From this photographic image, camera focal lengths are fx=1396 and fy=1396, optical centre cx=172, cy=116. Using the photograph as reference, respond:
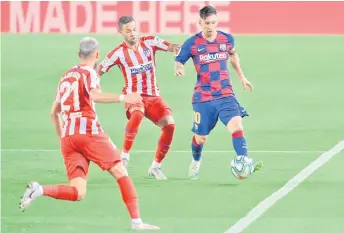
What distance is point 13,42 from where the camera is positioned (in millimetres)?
30875

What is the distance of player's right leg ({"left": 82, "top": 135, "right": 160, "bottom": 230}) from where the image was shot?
1391 cm

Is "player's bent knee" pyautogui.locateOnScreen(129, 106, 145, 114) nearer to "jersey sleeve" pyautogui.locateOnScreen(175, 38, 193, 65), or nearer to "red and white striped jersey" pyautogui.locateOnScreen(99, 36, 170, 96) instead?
"red and white striped jersey" pyautogui.locateOnScreen(99, 36, 170, 96)

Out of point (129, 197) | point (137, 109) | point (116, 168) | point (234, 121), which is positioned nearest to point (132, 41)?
point (137, 109)

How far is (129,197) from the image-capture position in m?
13.9

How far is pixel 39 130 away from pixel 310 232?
29.9ft

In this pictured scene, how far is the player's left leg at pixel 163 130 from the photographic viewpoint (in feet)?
57.3

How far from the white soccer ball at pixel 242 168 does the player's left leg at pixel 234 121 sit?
0.63ft

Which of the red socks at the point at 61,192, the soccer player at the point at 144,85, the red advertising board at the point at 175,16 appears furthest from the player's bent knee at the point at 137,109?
the red advertising board at the point at 175,16

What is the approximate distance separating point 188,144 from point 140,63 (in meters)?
3.27

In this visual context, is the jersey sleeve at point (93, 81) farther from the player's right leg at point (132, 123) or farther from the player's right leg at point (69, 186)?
the player's right leg at point (132, 123)

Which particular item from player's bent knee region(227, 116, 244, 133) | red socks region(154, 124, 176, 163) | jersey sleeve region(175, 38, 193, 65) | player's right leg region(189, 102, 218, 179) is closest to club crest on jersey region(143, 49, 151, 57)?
jersey sleeve region(175, 38, 193, 65)

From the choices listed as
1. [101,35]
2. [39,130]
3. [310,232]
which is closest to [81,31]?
[101,35]

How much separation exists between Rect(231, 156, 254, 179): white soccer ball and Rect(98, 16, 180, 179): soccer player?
1491 mm

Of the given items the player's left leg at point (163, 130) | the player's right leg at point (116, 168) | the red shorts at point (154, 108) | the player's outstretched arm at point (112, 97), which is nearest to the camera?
the player's outstretched arm at point (112, 97)
